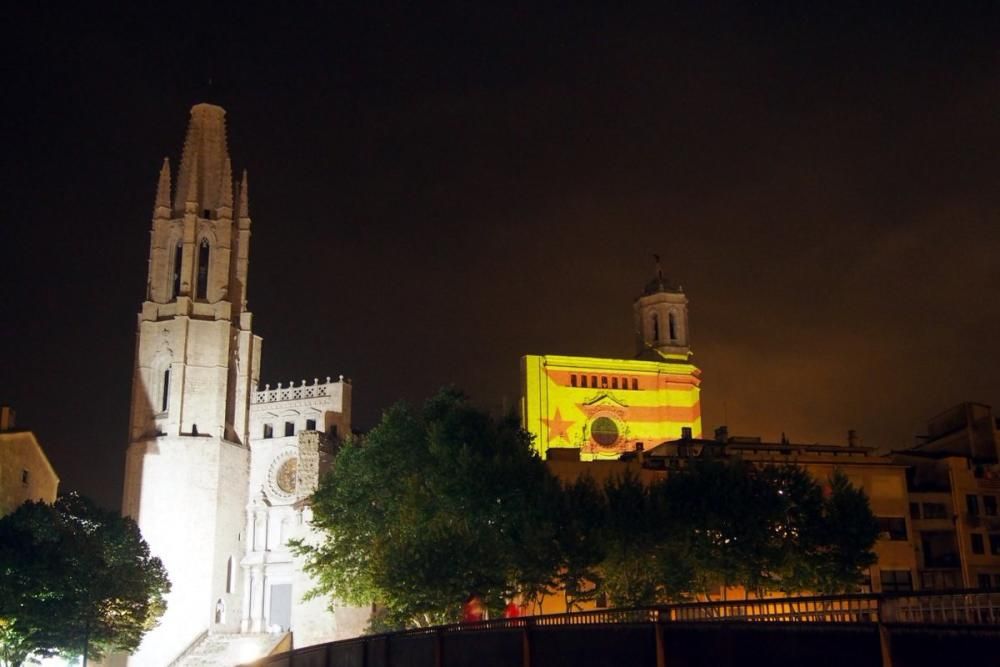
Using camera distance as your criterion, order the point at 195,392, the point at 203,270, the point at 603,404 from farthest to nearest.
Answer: the point at 203,270
the point at 603,404
the point at 195,392

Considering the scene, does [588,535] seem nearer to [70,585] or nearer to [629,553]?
[629,553]

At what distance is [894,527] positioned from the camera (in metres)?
58.0

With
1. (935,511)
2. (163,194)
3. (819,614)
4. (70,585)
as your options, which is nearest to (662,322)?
(935,511)

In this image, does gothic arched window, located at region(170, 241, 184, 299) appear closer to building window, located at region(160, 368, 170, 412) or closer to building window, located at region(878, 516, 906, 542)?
building window, located at region(160, 368, 170, 412)

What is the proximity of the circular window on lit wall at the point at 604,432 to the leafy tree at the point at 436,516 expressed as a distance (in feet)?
79.6

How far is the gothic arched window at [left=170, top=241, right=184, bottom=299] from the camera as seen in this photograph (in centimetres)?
7788

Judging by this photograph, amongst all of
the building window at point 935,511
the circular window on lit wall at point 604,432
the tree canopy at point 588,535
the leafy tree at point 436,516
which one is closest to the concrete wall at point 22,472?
the leafy tree at point 436,516

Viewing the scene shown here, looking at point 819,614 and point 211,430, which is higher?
point 211,430

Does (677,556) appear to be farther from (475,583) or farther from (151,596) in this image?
(151,596)

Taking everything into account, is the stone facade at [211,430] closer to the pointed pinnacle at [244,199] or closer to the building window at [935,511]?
the pointed pinnacle at [244,199]

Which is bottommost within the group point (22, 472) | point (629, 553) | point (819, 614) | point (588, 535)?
point (819, 614)

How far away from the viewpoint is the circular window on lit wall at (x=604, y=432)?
3029 inches

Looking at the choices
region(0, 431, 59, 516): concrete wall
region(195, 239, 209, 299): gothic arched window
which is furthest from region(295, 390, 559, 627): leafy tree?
region(195, 239, 209, 299): gothic arched window

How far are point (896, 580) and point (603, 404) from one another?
25.6 m
